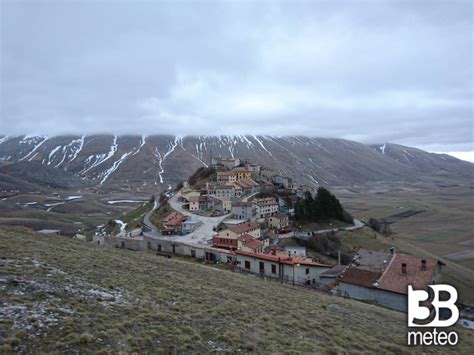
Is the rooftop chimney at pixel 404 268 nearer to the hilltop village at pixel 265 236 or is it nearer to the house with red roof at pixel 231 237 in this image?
the hilltop village at pixel 265 236

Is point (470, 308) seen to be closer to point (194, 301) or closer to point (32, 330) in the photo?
point (194, 301)

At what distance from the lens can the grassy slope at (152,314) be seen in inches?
455

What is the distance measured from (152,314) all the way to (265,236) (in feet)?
182

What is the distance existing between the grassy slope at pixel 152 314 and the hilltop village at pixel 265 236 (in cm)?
1433

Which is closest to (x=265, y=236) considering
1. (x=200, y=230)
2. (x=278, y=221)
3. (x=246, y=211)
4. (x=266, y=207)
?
(x=278, y=221)

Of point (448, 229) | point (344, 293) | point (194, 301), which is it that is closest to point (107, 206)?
point (448, 229)

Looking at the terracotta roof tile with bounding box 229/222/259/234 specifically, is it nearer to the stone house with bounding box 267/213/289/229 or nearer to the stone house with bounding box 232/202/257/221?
the stone house with bounding box 267/213/289/229

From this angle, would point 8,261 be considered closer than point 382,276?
Yes

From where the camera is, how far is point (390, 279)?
36.0 meters

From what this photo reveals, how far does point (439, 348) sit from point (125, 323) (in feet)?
48.2

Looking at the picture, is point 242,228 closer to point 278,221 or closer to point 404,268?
point 278,221

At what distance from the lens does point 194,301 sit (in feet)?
57.6

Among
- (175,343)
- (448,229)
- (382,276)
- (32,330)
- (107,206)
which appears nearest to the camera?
(32,330)

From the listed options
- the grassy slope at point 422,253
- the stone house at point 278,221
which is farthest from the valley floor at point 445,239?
the stone house at point 278,221
